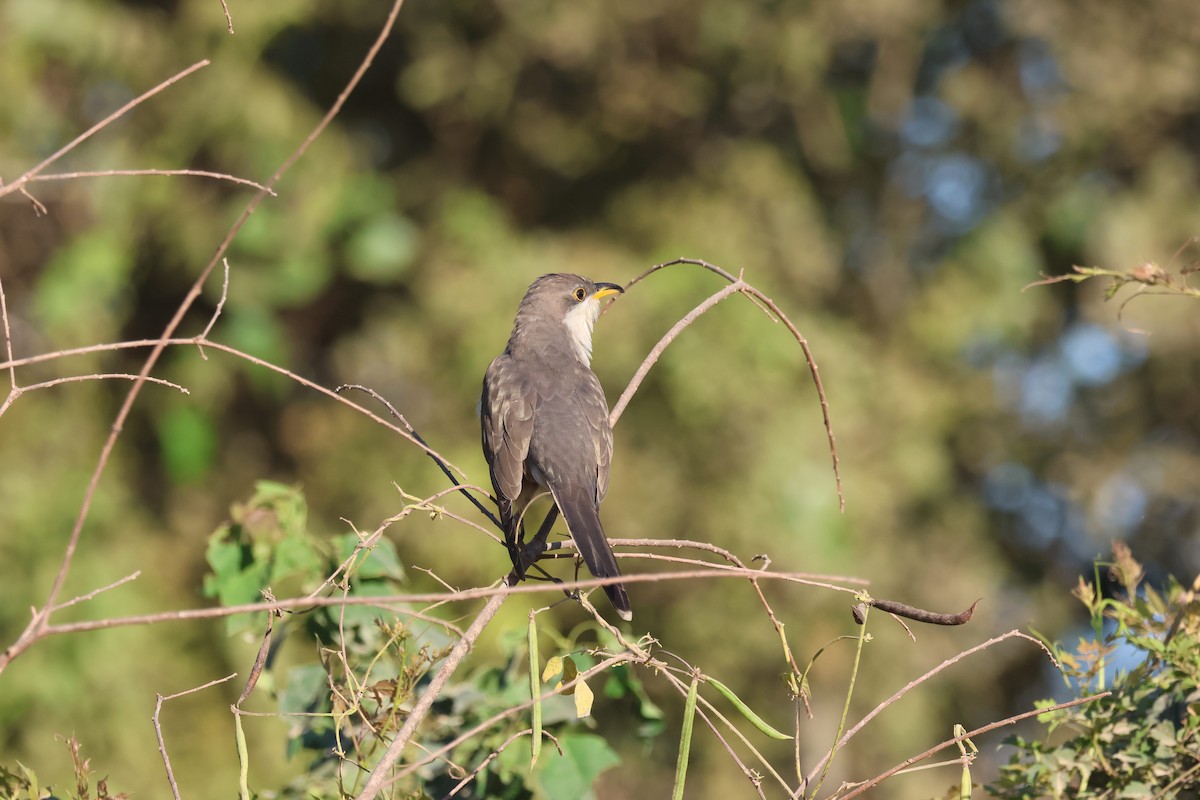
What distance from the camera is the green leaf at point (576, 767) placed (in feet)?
10.5

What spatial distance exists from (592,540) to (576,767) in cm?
57

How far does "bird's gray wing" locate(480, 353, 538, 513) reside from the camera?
3.98 metres

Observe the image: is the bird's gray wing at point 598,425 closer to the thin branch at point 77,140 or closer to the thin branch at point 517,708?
the thin branch at point 517,708

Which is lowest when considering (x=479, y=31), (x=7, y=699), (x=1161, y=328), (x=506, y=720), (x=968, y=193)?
(x=506, y=720)

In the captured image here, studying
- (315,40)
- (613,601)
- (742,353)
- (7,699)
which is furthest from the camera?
(315,40)

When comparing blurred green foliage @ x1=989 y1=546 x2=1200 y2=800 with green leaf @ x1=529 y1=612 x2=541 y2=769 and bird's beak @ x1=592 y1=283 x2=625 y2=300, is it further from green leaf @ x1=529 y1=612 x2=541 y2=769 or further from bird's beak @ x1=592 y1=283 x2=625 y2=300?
bird's beak @ x1=592 y1=283 x2=625 y2=300

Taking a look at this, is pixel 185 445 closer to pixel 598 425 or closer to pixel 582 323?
pixel 582 323

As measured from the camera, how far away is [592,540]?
3365mm

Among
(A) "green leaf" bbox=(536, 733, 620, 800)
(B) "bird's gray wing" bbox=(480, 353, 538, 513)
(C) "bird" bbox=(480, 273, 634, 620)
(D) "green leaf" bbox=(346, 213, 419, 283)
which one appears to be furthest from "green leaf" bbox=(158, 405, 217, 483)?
(A) "green leaf" bbox=(536, 733, 620, 800)

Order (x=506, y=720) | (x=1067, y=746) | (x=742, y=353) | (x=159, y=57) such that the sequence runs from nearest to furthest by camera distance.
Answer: (x=1067, y=746), (x=506, y=720), (x=742, y=353), (x=159, y=57)

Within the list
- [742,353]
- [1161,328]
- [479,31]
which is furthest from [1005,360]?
[479,31]

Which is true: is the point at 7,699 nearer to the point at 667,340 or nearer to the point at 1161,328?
the point at 667,340

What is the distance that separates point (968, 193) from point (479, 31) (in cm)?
425

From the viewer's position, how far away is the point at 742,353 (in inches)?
351
